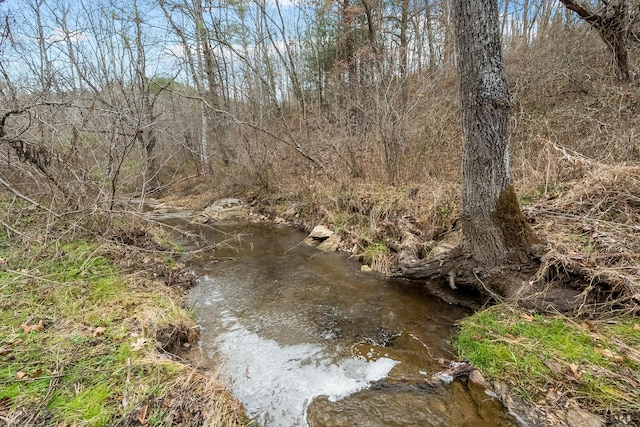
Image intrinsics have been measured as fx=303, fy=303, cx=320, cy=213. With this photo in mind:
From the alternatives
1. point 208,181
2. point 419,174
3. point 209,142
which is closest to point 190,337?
point 419,174

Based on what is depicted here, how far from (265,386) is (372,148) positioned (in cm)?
667

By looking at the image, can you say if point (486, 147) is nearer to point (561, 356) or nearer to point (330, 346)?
point (561, 356)

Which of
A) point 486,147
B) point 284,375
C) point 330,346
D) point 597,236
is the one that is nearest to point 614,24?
point 597,236

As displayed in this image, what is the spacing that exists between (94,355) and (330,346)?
7.54 feet

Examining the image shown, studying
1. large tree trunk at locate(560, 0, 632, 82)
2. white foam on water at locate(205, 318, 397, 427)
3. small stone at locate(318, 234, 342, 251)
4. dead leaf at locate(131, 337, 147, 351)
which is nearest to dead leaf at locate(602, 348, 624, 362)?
white foam on water at locate(205, 318, 397, 427)

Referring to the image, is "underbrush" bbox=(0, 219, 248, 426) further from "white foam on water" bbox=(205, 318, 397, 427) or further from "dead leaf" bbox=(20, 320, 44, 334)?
"white foam on water" bbox=(205, 318, 397, 427)

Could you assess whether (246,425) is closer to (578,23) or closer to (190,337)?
(190,337)

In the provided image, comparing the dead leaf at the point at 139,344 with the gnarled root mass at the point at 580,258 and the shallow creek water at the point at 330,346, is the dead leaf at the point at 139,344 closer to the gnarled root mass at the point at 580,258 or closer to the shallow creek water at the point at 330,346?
the shallow creek water at the point at 330,346

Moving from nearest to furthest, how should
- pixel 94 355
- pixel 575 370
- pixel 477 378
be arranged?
pixel 575 370 < pixel 94 355 < pixel 477 378

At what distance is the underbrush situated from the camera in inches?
84.7

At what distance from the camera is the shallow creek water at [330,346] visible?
2615 millimetres

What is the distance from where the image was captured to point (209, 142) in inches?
596

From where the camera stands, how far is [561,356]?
2652 millimetres

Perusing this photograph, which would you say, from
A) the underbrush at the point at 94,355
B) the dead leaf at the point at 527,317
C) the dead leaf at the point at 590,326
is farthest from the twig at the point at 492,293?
the underbrush at the point at 94,355
